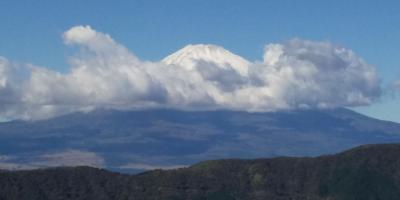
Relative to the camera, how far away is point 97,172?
191625mm

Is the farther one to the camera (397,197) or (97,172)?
(97,172)

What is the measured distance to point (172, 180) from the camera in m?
187

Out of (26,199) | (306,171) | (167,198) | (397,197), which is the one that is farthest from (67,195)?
(397,197)

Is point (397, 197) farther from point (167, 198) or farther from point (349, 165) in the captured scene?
point (167, 198)

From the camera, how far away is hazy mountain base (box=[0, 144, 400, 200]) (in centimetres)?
18050

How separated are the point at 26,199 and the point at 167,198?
93.3 ft

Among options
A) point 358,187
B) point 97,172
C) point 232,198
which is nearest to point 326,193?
point 358,187

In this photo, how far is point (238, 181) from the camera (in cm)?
18862

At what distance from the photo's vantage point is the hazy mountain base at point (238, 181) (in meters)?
180

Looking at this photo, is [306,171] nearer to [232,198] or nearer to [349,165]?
[349,165]

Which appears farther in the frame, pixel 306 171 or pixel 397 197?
pixel 306 171

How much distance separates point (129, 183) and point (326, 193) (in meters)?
41.3

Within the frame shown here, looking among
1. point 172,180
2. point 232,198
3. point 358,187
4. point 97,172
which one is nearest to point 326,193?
point 358,187

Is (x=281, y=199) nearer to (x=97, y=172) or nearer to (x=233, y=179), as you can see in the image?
(x=233, y=179)
